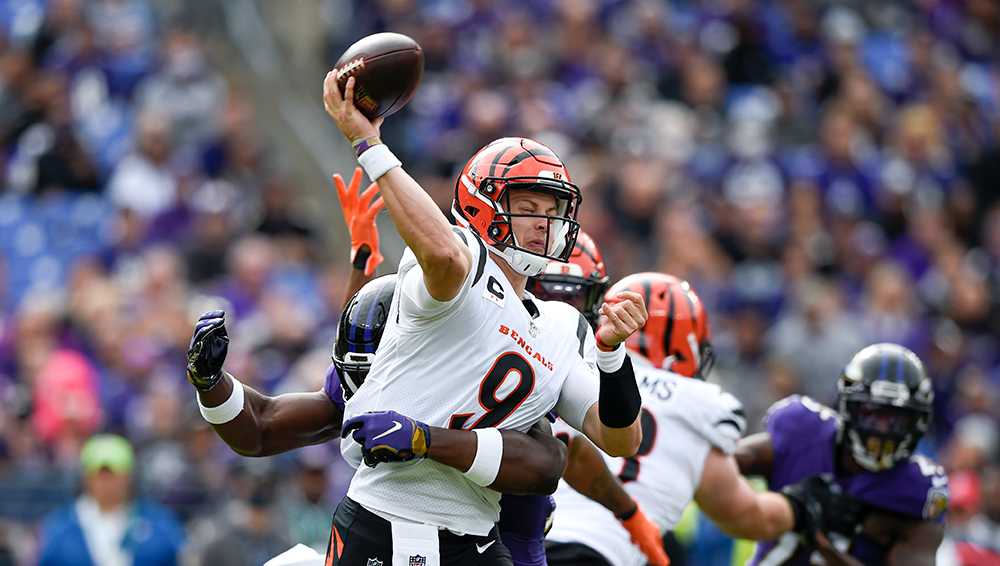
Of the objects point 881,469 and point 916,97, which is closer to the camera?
point 881,469

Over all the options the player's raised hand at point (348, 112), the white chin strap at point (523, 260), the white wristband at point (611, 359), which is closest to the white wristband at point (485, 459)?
the white wristband at point (611, 359)

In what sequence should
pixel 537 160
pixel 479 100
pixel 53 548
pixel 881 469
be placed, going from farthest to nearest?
pixel 479 100, pixel 53 548, pixel 881 469, pixel 537 160

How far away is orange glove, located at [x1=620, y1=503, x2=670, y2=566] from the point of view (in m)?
5.60

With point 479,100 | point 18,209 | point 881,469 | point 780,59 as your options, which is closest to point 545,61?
point 479,100

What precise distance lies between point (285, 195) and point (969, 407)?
19.0 ft

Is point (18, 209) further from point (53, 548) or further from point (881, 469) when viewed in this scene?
point (881, 469)

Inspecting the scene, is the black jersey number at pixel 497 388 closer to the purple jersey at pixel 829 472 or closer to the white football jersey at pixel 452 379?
the white football jersey at pixel 452 379

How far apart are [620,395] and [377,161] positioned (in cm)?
105

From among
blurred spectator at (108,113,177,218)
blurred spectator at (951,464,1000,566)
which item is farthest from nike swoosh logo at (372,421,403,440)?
blurred spectator at (108,113,177,218)

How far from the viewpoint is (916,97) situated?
571 inches

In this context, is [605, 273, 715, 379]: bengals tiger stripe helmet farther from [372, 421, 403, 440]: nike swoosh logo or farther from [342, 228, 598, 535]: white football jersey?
[372, 421, 403, 440]: nike swoosh logo

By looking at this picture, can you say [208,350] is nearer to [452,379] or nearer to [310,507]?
[452,379]

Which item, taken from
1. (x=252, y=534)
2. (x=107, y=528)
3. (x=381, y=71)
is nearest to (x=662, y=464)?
(x=381, y=71)

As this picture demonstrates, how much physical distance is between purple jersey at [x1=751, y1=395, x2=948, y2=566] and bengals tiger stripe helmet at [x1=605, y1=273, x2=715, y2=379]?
24.8 inches
